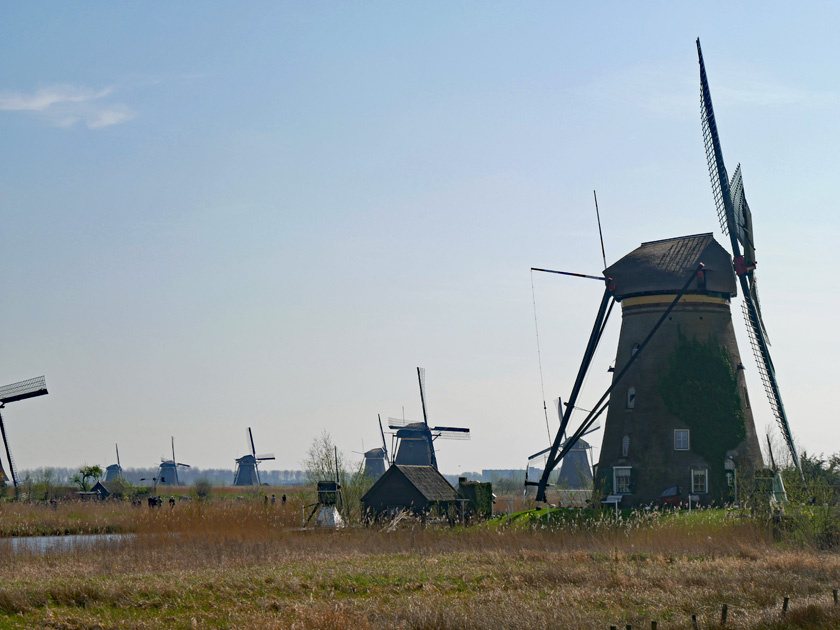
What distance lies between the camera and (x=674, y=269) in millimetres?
34781

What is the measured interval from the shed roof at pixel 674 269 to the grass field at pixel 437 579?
363 inches

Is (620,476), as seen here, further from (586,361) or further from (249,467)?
(249,467)

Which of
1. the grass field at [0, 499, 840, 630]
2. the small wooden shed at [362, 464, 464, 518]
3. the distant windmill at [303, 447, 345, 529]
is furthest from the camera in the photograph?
the small wooden shed at [362, 464, 464, 518]

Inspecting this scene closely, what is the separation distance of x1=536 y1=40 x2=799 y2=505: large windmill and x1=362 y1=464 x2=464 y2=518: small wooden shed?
355 centimetres

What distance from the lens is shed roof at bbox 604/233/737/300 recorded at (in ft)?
114

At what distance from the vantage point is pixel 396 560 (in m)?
22.3

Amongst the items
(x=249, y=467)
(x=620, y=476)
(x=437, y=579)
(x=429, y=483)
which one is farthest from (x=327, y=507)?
(x=249, y=467)

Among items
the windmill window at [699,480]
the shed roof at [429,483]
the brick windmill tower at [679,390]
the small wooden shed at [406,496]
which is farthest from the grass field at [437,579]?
the shed roof at [429,483]

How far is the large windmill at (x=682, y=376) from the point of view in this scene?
33.9 meters

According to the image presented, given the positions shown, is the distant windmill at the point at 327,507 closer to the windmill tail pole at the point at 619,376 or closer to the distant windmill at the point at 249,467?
the windmill tail pole at the point at 619,376

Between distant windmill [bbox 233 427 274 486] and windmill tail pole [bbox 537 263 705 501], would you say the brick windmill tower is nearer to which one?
windmill tail pole [bbox 537 263 705 501]

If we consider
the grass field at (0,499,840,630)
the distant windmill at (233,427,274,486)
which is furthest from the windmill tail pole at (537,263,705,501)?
the distant windmill at (233,427,274,486)

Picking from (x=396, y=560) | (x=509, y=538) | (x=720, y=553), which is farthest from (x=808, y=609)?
(x=509, y=538)

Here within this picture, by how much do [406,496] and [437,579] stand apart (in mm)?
16379
